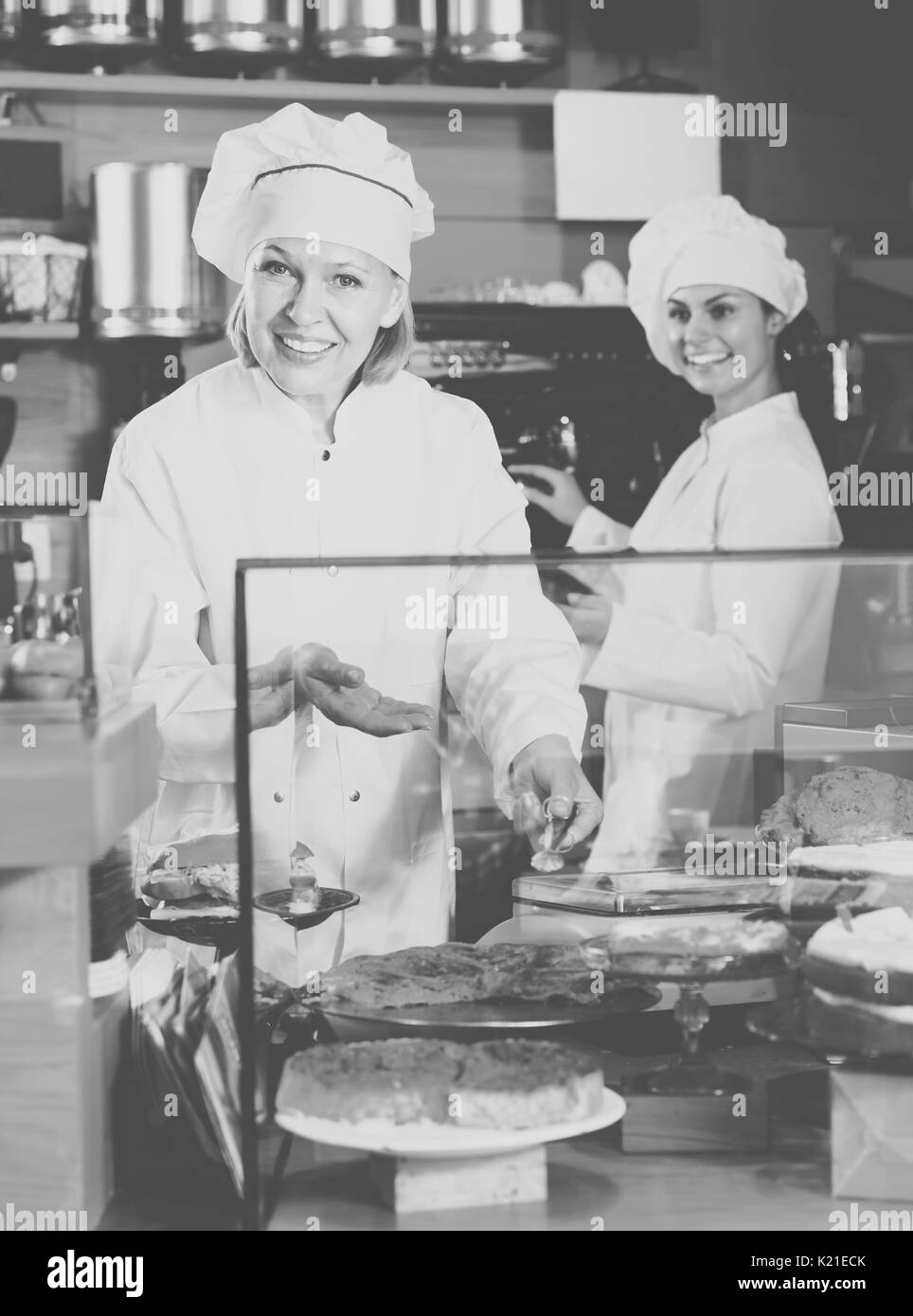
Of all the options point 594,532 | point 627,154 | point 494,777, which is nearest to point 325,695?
point 494,777

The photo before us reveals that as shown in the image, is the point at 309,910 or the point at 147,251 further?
the point at 147,251

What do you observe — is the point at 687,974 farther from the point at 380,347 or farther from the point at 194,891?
the point at 380,347

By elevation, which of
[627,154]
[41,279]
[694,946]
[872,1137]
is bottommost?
[872,1137]

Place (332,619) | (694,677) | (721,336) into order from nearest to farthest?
(332,619) → (694,677) → (721,336)

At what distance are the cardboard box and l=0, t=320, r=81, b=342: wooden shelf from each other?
217 cm

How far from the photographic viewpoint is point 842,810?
1.16m

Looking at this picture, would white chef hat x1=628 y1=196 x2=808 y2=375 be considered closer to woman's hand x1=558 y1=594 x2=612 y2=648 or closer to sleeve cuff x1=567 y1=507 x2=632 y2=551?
sleeve cuff x1=567 y1=507 x2=632 y2=551

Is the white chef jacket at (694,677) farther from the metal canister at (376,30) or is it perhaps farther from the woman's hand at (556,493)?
the metal canister at (376,30)

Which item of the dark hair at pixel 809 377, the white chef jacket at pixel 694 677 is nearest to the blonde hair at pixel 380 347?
the white chef jacket at pixel 694 677

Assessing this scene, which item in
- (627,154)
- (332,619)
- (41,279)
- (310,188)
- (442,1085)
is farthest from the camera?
(627,154)

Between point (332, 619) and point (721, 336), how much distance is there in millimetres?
1958

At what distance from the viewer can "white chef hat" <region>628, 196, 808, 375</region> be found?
2.86 m

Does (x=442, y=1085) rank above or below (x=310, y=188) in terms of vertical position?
below

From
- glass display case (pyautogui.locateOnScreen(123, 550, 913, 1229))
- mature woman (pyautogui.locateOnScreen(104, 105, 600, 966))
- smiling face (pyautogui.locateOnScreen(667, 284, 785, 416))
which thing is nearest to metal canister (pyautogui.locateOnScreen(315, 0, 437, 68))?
smiling face (pyautogui.locateOnScreen(667, 284, 785, 416))
